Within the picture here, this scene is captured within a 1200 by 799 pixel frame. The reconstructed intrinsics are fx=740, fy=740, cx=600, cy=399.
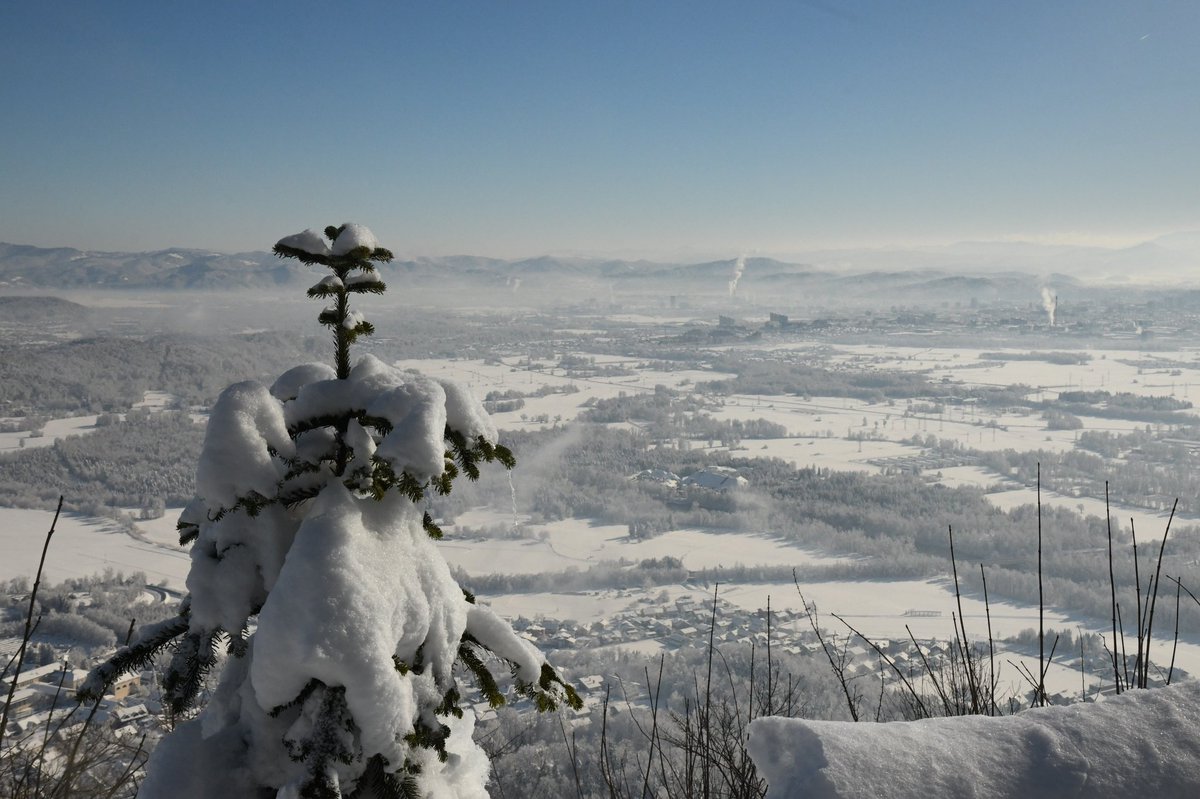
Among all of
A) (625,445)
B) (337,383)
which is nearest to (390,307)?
(625,445)

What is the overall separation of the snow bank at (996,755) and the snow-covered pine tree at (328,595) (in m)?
0.91

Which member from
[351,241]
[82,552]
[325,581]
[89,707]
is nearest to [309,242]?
[351,241]

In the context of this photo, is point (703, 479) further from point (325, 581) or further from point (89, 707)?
point (325, 581)

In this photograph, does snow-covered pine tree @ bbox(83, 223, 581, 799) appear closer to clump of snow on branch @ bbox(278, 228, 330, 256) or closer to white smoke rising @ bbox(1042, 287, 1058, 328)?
clump of snow on branch @ bbox(278, 228, 330, 256)

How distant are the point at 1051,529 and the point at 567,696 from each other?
2809 cm

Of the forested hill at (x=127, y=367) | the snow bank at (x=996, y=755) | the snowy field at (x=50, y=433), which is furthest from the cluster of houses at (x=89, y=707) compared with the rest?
the forested hill at (x=127, y=367)

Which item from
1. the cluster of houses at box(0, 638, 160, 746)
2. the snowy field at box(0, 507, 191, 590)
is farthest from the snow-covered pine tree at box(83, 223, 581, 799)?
the snowy field at box(0, 507, 191, 590)

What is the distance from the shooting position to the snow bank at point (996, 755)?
3.23 feet

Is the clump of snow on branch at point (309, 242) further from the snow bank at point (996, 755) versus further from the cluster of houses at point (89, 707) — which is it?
the cluster of houses at point (89, 707)

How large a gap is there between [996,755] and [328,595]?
123cm

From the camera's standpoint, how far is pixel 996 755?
40.8 inches

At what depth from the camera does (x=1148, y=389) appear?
48.8 metres

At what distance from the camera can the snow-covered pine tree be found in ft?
5.08

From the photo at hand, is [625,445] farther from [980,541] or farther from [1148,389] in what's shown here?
[1148,389]
